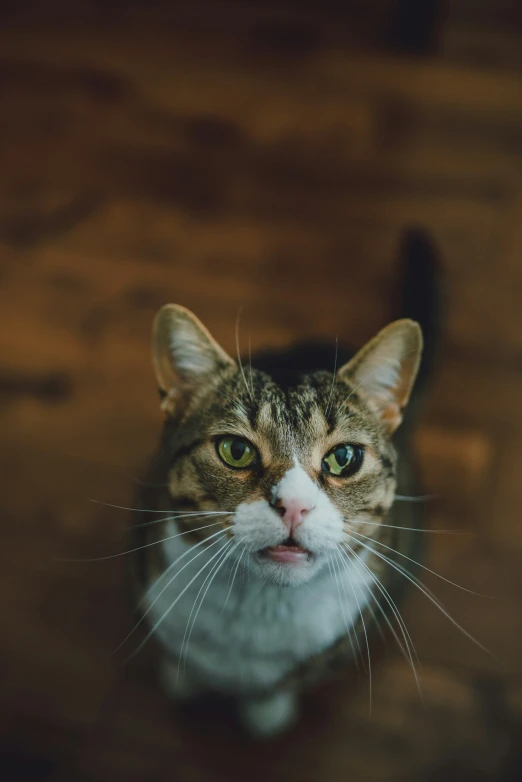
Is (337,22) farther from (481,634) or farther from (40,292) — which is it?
(481,634)

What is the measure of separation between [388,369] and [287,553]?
0.62 feet

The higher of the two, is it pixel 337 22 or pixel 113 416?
pixel 337 22

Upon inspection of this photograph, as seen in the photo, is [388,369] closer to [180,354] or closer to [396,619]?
[180,354]

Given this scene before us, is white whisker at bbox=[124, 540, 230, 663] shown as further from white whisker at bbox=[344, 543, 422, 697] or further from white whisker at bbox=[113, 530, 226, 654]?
white whisker at bbox=[344, 543, 422, 697]

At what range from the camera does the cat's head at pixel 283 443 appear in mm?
571

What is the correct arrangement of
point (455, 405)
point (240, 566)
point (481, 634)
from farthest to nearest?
point (455, 405)
point (481, 634)
point (240, 566)

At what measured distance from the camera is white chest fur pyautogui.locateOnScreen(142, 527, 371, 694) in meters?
0.64

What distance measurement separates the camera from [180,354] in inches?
24.1

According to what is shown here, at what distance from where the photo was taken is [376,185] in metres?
0.95

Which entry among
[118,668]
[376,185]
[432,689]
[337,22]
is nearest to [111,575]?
[118,668]

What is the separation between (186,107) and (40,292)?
1.17ft

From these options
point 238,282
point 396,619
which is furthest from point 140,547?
point 238,282

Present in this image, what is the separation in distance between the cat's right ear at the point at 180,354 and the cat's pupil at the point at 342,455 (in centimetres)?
13

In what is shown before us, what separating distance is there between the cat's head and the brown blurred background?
0.66ft
